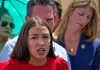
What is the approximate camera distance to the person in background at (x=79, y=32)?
402 cm

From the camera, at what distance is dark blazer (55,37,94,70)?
403cm

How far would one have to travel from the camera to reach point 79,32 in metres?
4.11

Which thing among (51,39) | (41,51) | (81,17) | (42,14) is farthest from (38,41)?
(81,17)

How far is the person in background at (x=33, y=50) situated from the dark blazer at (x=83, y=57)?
79 cm

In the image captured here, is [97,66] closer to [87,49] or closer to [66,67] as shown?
[87,49]

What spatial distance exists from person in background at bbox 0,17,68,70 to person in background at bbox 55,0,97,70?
0.81m

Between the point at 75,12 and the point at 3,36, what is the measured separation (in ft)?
2.58

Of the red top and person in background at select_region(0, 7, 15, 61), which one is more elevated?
person in background at select_region(0, 7, 15, 61)

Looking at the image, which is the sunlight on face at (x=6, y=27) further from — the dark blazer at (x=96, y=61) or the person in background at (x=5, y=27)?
the dark blazer at (x=96, y=61)

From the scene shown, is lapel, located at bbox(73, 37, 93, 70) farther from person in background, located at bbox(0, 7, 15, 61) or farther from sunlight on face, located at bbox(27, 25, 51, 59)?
sunlight on face, located at bbox(27, 25, 51, 59)

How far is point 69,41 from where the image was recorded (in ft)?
13.6

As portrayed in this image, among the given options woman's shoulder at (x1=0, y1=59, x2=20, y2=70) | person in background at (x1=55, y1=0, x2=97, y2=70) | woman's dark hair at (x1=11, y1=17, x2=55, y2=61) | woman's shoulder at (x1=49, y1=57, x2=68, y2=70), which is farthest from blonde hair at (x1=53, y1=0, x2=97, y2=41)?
woman's shoulder at (x1=0, y1=59, x2=20, y2=70)

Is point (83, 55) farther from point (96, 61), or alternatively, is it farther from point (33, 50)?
point (33, 50)

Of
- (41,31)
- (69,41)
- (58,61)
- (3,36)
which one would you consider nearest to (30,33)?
(41,31)
